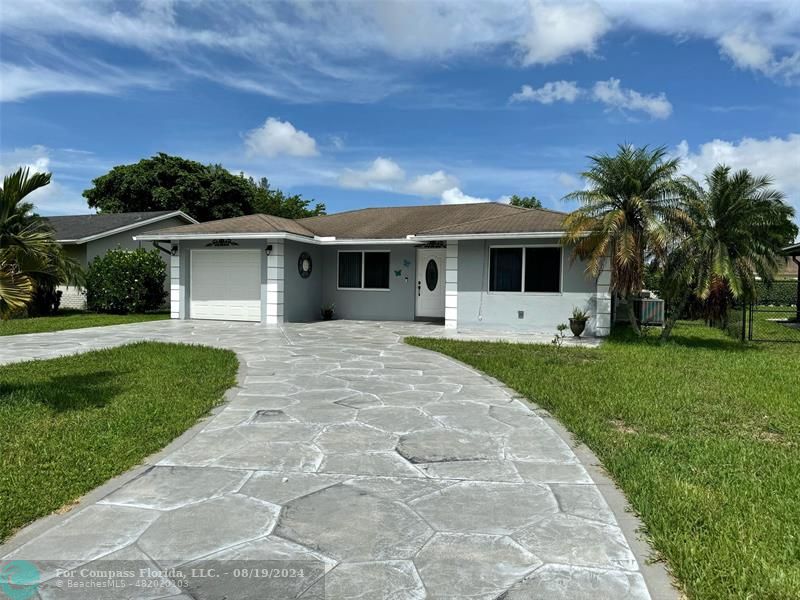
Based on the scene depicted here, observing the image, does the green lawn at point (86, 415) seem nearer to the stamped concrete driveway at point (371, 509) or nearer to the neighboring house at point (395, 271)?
the stamped concrete driveway at point (371, 509)

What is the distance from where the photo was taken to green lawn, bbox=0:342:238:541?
12.1 ft

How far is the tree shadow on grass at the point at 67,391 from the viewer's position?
5.87 metres

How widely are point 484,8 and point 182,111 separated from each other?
35.3ft

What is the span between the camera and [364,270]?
17.4 metres

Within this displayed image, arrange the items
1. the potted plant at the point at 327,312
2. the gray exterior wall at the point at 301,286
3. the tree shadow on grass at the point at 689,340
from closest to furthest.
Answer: the tree shadow on grass at the point at 689,340
the gray exterior wall at the point at 301,286
the potted plant at the point at 327,312

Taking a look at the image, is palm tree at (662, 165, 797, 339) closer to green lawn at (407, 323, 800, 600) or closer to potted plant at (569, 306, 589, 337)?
green lawn at (407, 323, 800, 600)

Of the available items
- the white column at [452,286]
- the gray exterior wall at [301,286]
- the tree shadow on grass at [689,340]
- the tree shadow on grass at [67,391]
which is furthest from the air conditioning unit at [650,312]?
the tree shadow on grass at [67,391]

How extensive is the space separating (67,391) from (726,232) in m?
12.4

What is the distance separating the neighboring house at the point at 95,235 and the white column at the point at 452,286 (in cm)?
1395

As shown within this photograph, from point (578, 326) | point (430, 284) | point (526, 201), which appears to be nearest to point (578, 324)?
point (578, 326)

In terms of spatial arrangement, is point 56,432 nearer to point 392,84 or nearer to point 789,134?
point 392,84

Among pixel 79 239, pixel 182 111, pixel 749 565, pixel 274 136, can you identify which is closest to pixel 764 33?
→ pixel 749 565

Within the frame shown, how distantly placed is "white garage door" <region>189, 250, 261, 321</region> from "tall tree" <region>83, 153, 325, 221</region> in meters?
20.3

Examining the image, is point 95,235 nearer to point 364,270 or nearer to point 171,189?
point 364,270
